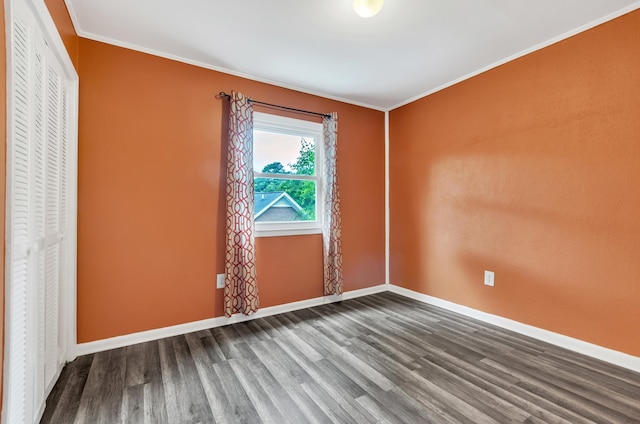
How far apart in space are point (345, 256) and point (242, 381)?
6.43 ft

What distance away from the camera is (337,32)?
2.21m

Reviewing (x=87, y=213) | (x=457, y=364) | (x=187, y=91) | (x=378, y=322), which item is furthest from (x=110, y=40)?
(x=457, y=364)

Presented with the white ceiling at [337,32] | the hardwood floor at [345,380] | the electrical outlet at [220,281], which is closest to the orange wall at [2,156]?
the hardwood floor at [345,380]

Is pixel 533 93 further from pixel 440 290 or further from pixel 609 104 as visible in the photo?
pixel 440 290

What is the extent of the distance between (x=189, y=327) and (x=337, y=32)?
2.75m

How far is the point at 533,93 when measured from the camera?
246 cm

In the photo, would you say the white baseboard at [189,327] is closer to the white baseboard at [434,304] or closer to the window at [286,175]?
the white baseboard at [434,304]

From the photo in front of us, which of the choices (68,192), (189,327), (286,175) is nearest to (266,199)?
(286,175)

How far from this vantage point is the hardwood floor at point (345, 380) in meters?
1.57

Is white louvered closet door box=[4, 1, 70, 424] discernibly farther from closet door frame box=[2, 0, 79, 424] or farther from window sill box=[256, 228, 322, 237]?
window sill box=[256, 228, 322, 237]

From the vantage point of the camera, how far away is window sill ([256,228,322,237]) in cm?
300

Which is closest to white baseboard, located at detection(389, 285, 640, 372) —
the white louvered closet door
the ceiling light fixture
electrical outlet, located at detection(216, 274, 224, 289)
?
electrical outlet, located at detection(216, 274, 224, 289)

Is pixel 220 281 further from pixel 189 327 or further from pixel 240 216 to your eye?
pixel 240 216

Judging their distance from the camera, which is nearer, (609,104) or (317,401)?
(317,401)
